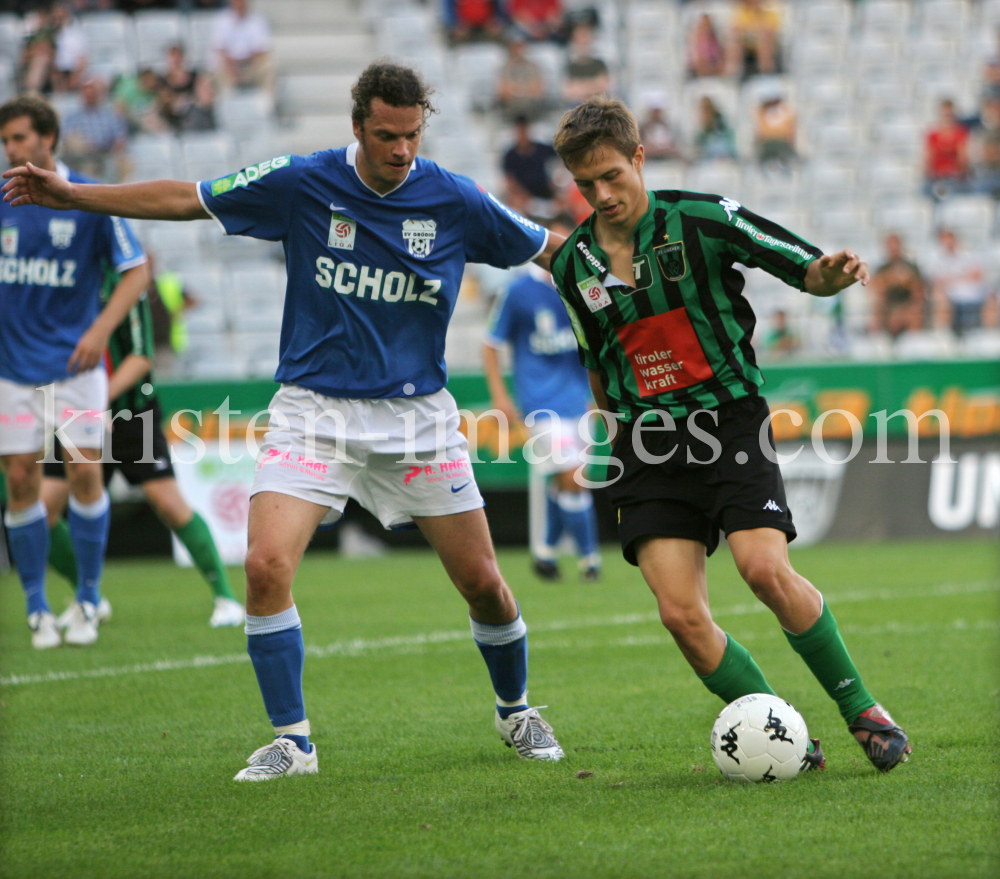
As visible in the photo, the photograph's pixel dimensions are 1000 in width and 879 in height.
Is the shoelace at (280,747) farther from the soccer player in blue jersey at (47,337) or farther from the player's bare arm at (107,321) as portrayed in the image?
the soccer player in blue jersey at (47,337)

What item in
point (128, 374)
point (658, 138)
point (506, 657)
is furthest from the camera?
point (658, 138)

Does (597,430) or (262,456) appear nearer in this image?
(262,456)

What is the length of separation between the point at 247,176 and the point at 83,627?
369 centimetres

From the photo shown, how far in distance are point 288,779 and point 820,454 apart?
8893 mm

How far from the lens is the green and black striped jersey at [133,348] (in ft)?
23.9

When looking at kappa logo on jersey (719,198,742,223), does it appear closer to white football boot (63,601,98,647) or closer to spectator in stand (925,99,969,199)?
white football boot (63,601,98,647)

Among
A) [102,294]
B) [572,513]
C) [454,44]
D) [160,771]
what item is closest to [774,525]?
[160,771]

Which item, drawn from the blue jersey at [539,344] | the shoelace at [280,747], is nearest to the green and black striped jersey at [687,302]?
the shoelace at [280,747]

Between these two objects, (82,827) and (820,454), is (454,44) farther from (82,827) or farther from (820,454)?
(82,827)

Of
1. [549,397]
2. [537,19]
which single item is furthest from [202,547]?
[537,19]

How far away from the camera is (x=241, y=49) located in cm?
1653

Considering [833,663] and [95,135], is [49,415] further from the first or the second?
[95,135]

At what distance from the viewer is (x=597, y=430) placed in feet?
38.4

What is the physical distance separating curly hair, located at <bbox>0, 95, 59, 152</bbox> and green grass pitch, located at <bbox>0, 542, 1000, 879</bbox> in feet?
8.68
